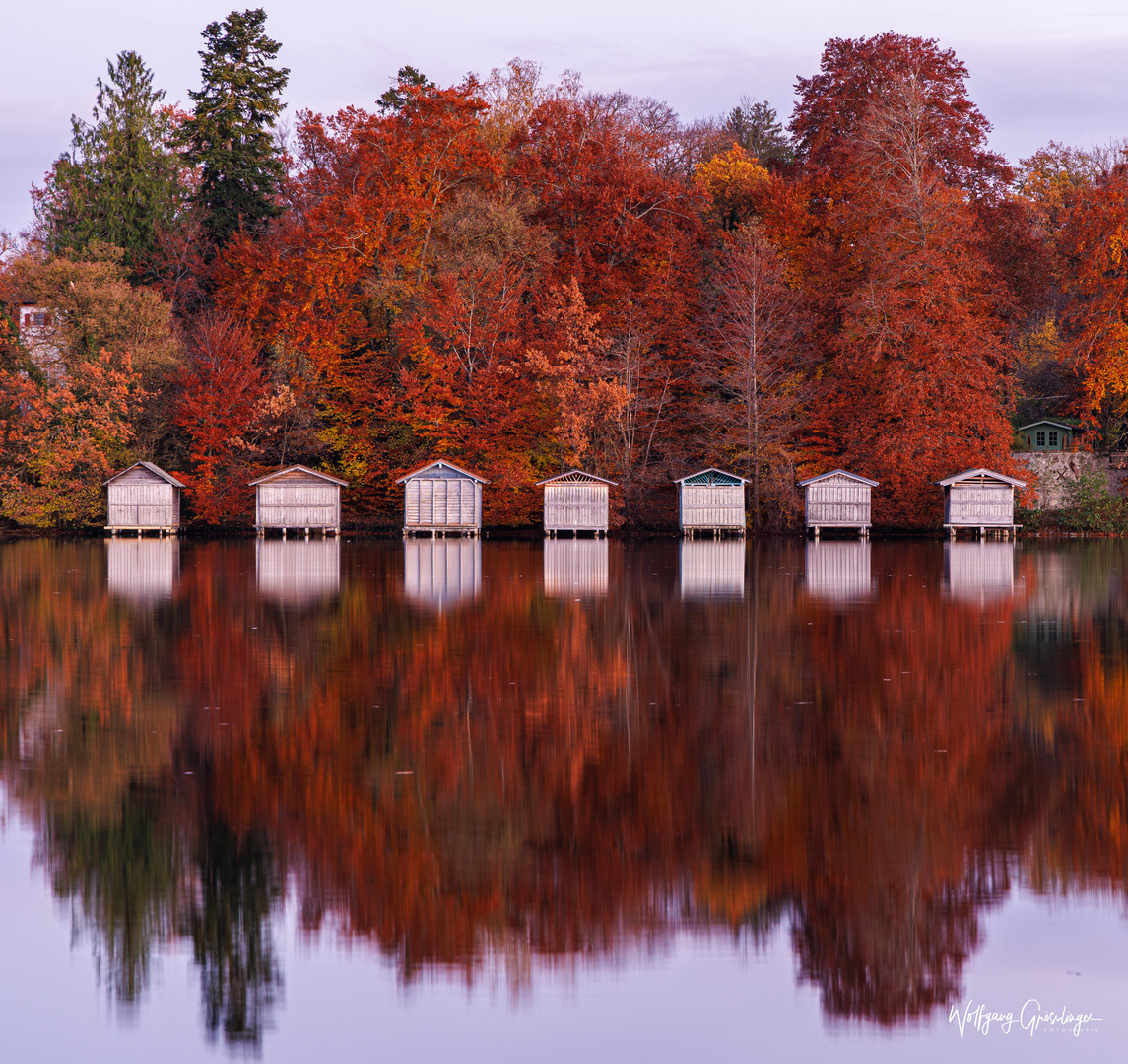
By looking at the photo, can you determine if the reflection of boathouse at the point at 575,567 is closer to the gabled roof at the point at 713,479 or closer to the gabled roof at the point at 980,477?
the gabled roof at the point at 713,479

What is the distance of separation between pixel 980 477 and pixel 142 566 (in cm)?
2886

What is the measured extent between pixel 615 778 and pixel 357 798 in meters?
1.95

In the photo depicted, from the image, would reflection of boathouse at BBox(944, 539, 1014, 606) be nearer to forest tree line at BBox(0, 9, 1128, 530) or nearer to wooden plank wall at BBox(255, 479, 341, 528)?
forest tree line at BBox(0, 9, 1128, 530)

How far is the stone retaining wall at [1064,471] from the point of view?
49.3m

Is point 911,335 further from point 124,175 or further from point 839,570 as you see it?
point 124,175

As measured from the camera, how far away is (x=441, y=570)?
30.2 meters

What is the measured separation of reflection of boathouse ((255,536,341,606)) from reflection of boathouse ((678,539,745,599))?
7198 millimetres

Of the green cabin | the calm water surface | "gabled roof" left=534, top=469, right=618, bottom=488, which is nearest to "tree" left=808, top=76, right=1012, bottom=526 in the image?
the green cabin

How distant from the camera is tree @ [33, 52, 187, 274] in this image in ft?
180

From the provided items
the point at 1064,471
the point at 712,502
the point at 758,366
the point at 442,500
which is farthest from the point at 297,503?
the point at 1064,471

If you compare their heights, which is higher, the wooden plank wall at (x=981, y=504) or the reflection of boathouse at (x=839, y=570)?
the wooden plank wall at (x=981, y=504)

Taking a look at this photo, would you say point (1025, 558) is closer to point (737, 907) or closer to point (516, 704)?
point (516, 704)

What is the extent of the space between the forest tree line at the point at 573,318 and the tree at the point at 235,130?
44 centimetres

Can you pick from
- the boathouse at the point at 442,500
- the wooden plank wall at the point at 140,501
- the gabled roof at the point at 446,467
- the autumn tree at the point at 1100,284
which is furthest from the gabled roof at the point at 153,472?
the autumn tree at the point at 1100,284
